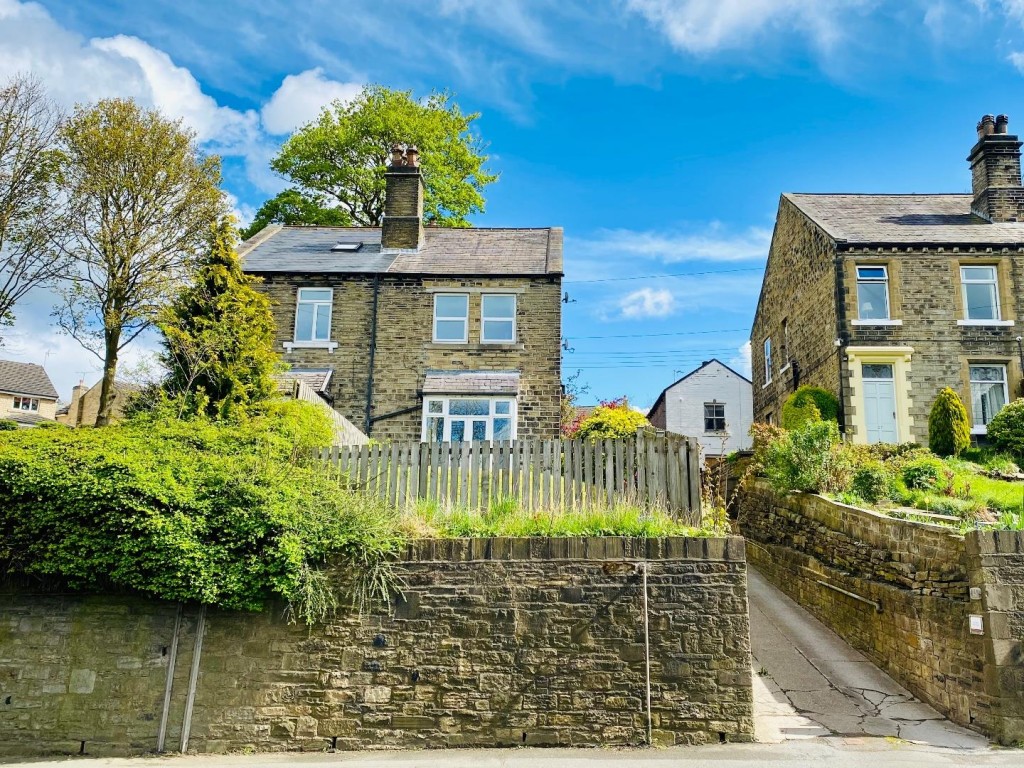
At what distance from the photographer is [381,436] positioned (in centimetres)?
1995

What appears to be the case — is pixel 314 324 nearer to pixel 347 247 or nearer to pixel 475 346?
pixel 347 247

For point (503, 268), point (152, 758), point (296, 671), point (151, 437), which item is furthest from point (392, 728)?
point (503, 268)

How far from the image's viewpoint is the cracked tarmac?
9.64 m

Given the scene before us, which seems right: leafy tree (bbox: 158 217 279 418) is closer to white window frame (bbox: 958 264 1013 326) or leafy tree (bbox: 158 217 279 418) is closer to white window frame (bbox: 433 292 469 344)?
white window frame (bbox: 433 292 469 344)

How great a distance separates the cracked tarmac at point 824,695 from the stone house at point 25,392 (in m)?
50.0

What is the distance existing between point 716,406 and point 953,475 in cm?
2056

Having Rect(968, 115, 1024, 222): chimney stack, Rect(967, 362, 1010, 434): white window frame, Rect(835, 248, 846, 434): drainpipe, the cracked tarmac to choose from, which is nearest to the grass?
the cracked tarmac

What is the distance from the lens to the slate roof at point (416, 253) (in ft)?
69.3

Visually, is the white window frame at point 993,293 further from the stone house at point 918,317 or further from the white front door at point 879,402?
the white front door at point 879,402

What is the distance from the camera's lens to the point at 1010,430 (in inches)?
727

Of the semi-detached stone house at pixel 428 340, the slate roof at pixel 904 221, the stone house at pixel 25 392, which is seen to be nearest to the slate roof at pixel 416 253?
the semi-detached stone house at pixel 428 340

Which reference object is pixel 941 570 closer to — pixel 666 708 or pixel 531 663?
pixel 666 708

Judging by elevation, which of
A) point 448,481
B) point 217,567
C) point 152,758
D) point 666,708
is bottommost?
point 152,758

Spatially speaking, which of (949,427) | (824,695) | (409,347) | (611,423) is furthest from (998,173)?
(824,695)
